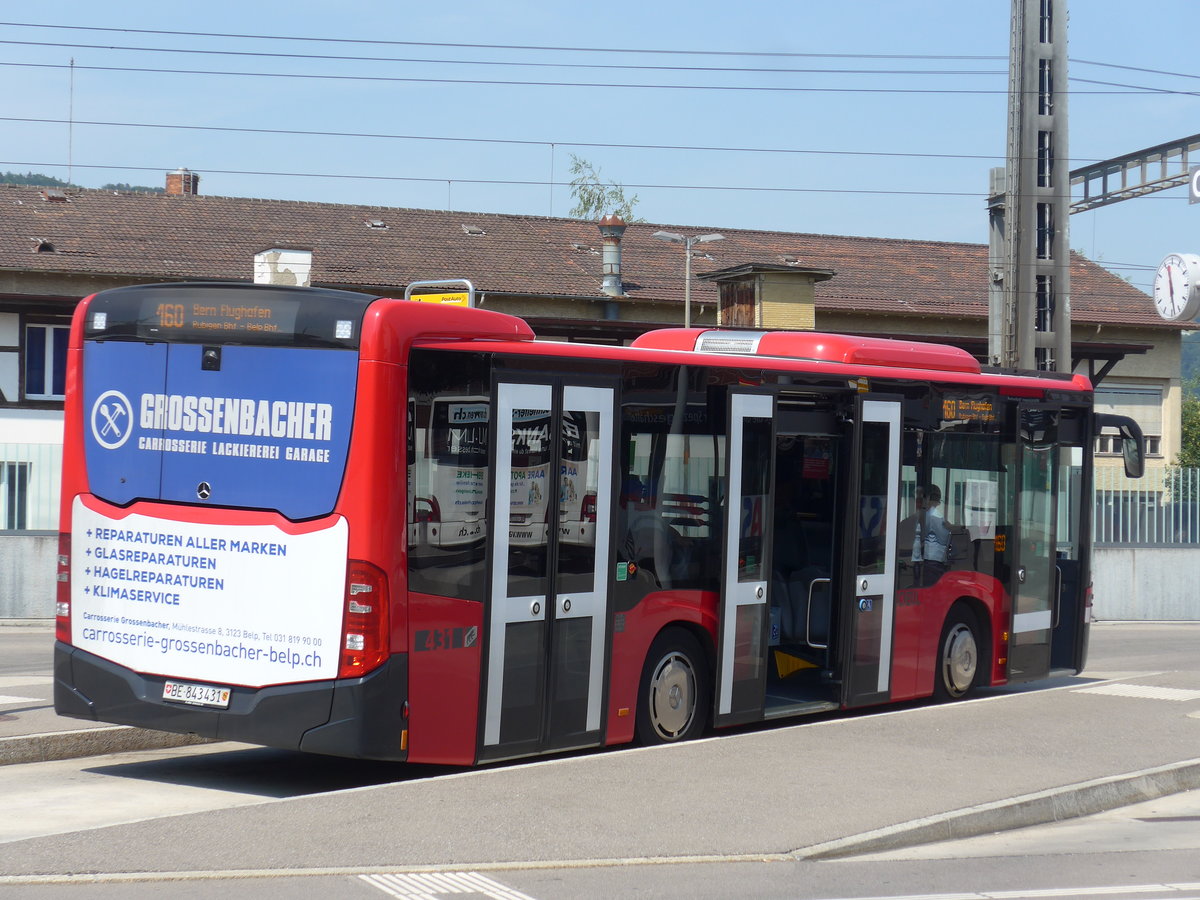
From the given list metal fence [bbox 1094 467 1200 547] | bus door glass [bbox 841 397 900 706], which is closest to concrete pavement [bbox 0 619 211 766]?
bus door glass [bbox 841 397 900 706]

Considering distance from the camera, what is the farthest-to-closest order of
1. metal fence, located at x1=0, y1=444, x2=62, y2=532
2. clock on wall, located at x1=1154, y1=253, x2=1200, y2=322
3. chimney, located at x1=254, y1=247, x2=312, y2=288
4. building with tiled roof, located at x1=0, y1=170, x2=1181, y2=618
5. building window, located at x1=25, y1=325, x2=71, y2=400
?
chimney, located at x1=254, y1=247, x2=312, y2=288 < building with tiled roof, located at x1=0, y1=170, x2=1181, y2=618 < building window, located at x1=25, y1=325, x2=71, y2=400 < clock on wall, located at x1=1154, y1=253, x2=1200, y2=322 < metal fence, located at x1=0, y1=444, x2=62, y2=532

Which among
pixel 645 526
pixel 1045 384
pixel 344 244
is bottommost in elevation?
pixel 645 526

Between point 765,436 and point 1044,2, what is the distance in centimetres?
1539

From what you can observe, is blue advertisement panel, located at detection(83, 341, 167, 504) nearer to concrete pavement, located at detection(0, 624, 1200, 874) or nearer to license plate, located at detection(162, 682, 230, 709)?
license plate, located at detection(162, 682, 230, 709)

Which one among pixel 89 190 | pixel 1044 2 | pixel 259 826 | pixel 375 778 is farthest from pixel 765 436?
pixel 89 190

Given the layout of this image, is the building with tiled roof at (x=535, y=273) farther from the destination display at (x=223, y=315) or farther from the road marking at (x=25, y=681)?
the destination display at (x=223, y=315)

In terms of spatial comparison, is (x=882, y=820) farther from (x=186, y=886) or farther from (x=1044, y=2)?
(x=1044, y=2)

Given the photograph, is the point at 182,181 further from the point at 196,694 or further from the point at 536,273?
the point at 196,694

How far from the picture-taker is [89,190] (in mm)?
40375

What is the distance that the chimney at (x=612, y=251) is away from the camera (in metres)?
40.3

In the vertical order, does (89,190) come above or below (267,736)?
above

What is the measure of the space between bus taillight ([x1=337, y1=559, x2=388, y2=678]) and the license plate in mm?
805

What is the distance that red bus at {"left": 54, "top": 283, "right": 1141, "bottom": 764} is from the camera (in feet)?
28.2

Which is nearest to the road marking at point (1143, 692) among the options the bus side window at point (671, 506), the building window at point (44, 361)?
the bus side window at point (671, 506)
